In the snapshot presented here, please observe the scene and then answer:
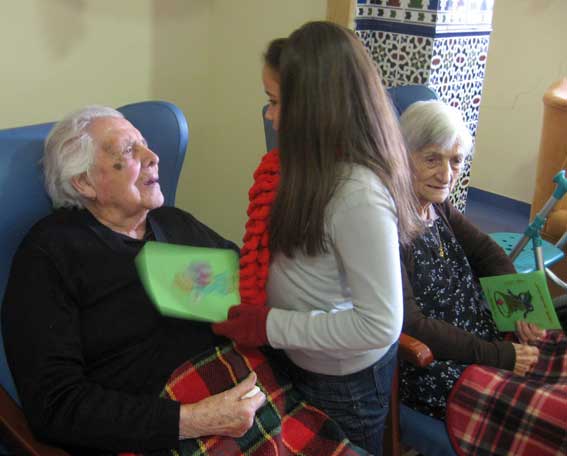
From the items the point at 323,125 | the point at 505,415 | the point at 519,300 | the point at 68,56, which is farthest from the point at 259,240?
the point at 68,56

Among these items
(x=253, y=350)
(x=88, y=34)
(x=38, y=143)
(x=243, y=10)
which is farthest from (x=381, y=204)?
(x=243, y=10)

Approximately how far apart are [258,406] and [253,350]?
13 cm

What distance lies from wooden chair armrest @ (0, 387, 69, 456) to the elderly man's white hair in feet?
1.42

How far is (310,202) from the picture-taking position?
42.5 inches

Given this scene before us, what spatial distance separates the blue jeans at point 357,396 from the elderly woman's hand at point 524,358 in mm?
391

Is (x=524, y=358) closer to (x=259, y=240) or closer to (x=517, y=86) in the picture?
(x=259, y=240)

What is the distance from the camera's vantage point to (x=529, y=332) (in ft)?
5.46

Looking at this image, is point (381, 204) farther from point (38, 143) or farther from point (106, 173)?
point (38, 143)

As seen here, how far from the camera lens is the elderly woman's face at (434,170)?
1.57 meters

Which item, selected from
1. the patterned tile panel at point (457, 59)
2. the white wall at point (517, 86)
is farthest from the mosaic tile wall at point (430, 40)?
the white wall at point (517, 86)

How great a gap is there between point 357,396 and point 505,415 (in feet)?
Answer: 1.18

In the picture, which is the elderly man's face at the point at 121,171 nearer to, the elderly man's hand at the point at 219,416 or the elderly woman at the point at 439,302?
the elderly man's hand at the point at 219,416

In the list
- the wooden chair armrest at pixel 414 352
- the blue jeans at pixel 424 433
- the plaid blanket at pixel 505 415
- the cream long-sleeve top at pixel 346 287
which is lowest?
the blue jeans at pixel 424 433

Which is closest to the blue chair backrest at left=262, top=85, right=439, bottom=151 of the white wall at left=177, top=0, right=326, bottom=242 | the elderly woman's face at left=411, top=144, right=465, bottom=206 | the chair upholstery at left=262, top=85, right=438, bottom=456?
the chair upholstery at left=262, top=85, right=438, bottom=456
